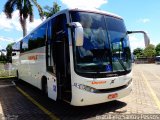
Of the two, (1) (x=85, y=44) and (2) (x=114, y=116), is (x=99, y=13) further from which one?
(2) (x=114, y=116)

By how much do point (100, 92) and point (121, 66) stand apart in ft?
4.07

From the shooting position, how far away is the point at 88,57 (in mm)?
8078

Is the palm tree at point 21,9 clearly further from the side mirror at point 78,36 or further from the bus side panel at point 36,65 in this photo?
the side mirror at point 78,36

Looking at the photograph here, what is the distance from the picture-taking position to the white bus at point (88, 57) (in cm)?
794

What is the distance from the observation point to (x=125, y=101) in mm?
10164

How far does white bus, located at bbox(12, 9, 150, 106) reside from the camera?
26.1 feet

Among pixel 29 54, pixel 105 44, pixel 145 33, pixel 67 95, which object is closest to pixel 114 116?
pixel 67 95

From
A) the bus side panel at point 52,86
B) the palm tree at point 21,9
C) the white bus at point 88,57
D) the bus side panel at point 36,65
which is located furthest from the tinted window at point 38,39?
the palm tree at point 21,9

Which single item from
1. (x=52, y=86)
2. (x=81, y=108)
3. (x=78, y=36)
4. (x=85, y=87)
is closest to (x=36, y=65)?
(x=52, y=86)

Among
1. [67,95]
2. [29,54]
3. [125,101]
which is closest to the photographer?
[67,95]

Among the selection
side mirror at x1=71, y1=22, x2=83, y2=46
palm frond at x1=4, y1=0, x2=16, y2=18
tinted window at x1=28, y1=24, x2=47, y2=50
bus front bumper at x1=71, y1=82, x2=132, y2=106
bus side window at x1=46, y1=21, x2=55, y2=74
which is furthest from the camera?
palm frond at x1=4, y1=0, x2=16, y2=18

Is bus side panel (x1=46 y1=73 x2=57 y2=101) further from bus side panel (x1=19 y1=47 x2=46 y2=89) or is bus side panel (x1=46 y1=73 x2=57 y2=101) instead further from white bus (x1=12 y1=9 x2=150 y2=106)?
bus side panel (x1=19 y1=47 x2=46 y2=89)

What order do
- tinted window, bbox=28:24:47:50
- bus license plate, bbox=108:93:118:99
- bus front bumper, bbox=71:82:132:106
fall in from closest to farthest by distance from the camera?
bus front bumper, bbox=71:82:132:106
bus license plate, bbox=108:93:118:99
tinted window, bbox=28:24:47:50

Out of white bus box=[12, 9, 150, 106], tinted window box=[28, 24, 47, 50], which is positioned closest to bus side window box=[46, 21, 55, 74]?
white bus box=[12, 9, 150, 106]
